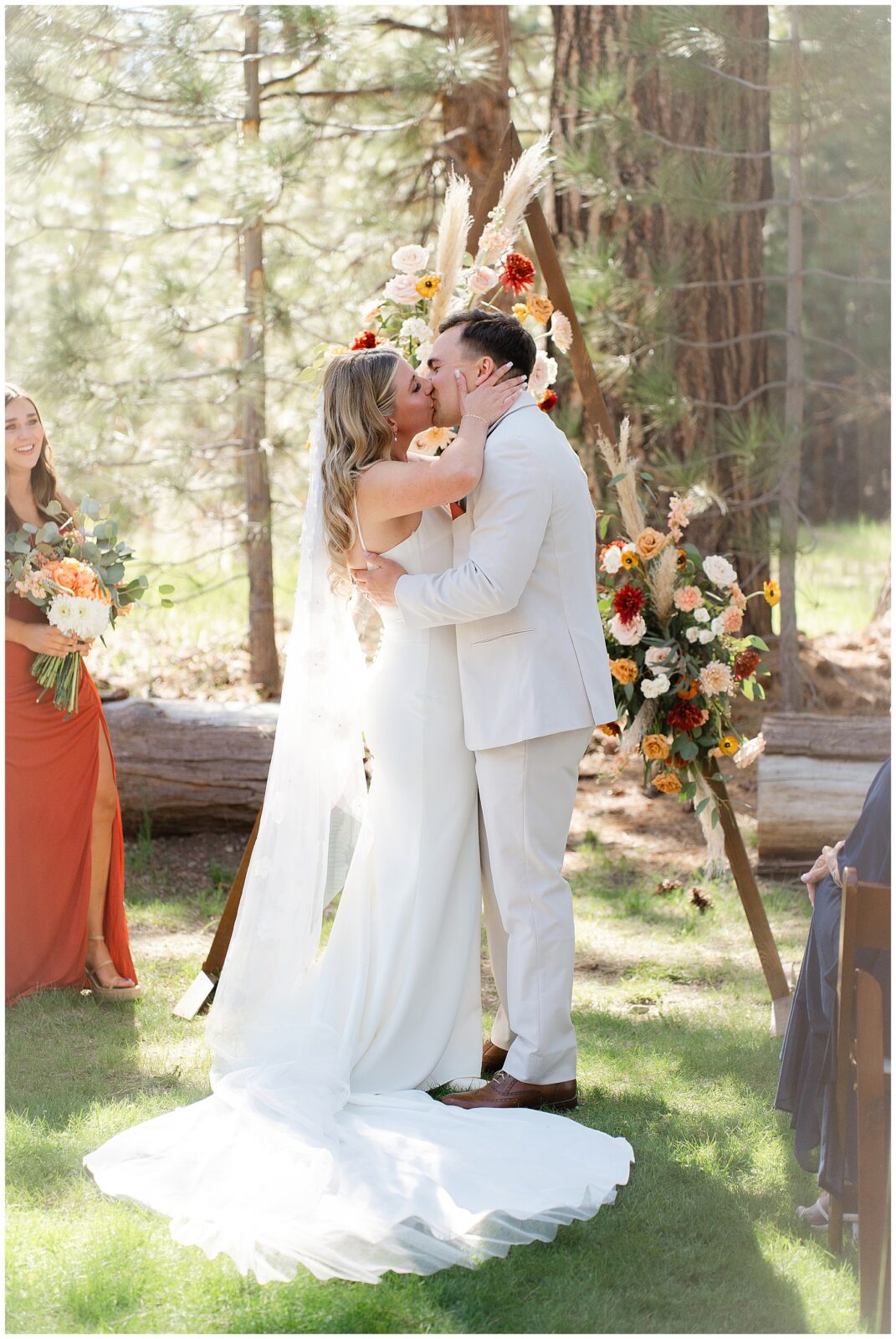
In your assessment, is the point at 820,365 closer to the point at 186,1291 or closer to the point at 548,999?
the point at 548,999

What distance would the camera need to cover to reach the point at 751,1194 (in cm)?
310

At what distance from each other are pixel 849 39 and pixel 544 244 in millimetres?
3049

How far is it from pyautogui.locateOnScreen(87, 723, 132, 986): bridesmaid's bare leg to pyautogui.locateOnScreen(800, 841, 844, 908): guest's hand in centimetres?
241

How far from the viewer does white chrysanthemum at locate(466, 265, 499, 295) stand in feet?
13.2

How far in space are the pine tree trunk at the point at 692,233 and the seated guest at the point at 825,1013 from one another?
4.21 m

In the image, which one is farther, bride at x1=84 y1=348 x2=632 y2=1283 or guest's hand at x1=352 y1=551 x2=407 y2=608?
guest's hand at x1=352 y1=551 x2=407 y2=608

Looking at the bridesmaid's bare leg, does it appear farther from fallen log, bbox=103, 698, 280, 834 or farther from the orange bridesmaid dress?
fallen log, bbox=103, 698, 280, 834

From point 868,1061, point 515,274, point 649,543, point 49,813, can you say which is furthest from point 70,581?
point 868,1061

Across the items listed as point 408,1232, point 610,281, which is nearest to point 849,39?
point 610,281

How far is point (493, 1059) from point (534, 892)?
0.62m

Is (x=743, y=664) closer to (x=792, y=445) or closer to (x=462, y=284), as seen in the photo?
(x=462, y=284)

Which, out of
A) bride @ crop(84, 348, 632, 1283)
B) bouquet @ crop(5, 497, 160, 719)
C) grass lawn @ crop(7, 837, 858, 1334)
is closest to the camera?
grass lawn @ crop(7, 837, 858, 1334)

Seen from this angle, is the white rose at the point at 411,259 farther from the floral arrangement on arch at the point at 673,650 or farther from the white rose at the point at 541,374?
the floral arrangement on arch at the point at 673,650

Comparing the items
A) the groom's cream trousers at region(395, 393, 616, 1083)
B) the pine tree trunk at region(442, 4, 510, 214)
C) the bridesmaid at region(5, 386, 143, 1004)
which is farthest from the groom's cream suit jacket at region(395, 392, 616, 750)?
the pine tree trunk at region(442, 4, 510, 214)
